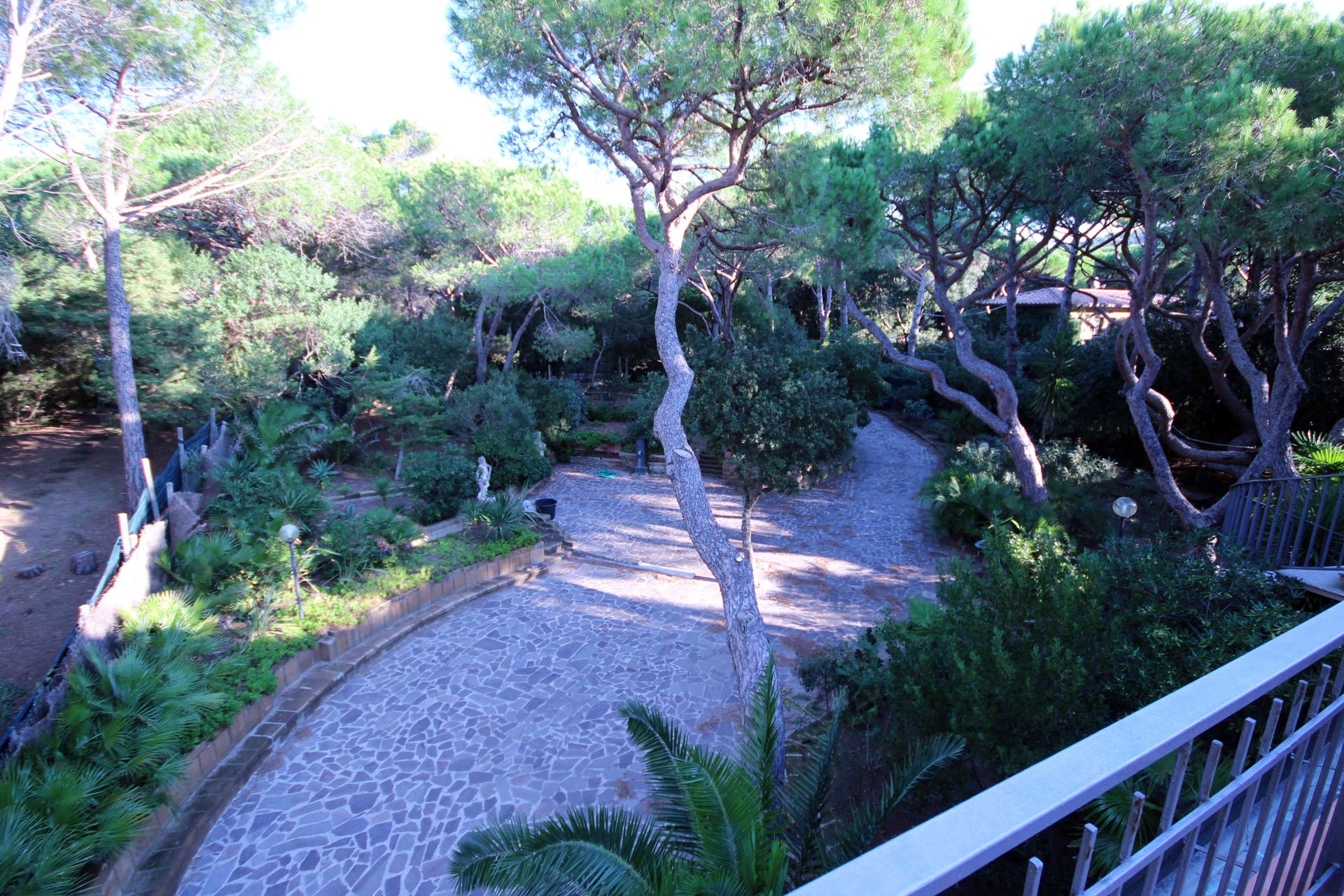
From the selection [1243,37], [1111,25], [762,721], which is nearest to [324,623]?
[762,721]

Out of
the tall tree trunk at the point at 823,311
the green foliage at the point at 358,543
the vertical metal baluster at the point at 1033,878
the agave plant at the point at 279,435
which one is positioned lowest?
A: the green foliage at the point at 358,543

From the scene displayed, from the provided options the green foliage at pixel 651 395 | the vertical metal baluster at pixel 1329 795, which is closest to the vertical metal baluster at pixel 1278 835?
the vertical metal baluster at pixel 1329 795

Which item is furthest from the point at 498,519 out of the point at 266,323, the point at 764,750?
the point at 764,750

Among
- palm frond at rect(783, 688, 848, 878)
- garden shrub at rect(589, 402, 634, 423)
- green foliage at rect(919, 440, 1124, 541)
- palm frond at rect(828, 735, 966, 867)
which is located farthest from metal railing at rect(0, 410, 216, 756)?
green foliage at rect(919, 440, 1124, 541)

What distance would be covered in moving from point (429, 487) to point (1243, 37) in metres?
14.0

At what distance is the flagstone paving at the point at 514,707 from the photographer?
521 cm

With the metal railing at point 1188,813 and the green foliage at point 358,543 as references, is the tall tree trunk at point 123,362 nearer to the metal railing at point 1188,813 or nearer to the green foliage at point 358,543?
the green foliage at point 358,543

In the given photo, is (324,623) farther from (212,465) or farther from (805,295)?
(805,295)

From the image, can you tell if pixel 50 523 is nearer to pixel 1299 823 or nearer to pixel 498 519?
pixel 498 519

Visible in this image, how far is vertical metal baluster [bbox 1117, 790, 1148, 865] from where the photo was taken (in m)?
A: 1.02

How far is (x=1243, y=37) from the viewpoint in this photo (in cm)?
842

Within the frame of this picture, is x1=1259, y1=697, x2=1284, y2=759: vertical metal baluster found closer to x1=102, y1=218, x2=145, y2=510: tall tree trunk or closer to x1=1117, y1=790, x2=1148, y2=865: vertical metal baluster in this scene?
x1=1117, y1=790, x2=1148, y2=865: vertical metal baluster

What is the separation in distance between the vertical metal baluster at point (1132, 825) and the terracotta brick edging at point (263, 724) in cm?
614

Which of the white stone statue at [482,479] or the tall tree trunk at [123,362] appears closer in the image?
the tall tree trunk at [123,362]
